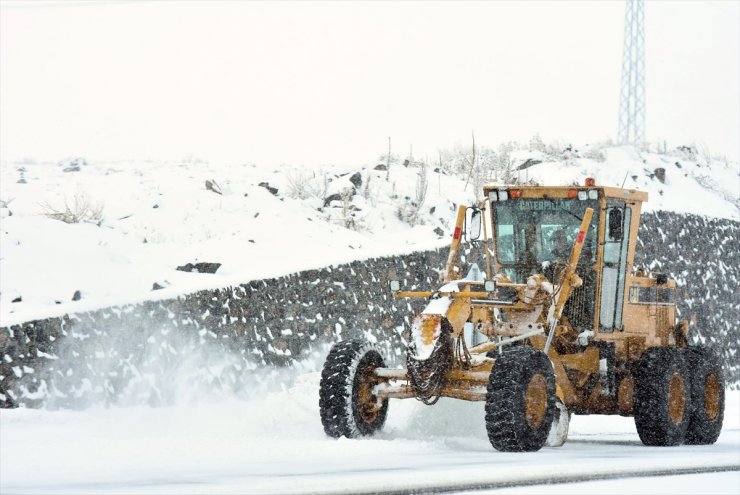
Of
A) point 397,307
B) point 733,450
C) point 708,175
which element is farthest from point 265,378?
point 708,175

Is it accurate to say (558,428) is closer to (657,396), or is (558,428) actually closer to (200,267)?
(657,396)

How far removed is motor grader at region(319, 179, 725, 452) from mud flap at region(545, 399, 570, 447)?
0.02 m

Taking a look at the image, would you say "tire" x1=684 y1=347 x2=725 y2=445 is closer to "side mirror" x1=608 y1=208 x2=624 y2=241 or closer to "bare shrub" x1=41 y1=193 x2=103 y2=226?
"side mirror" x1=608 y1=208 x2=624 y2=241

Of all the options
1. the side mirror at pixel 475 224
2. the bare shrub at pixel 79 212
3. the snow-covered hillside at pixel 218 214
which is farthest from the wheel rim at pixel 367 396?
the bare shrub at pixel 79 212

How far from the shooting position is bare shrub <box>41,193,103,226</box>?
23344 mm

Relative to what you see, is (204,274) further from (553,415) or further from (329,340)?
(553,415)

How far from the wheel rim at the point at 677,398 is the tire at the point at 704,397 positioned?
36 cm

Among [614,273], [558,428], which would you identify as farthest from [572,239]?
[558,428]

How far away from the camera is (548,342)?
14242 millimetres

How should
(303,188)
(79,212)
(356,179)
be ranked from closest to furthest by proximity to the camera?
(79,212) → (303,188) → (356,179)

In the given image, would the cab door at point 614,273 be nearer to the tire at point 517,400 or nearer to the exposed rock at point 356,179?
the tire at point 517,400

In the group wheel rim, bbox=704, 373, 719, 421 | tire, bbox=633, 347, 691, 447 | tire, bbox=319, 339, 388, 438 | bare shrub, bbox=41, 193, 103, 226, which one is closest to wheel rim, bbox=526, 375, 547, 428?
tire, bbox=319, 339, 388, 438

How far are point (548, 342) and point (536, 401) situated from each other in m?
1.11

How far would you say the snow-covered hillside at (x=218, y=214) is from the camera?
19.8 metres
